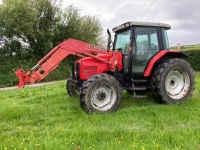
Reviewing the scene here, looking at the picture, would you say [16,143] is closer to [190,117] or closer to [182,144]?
[182,144]

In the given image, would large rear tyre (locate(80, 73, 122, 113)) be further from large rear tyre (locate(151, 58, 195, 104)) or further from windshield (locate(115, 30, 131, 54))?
windshield (locate(115, 30, 131, 54))

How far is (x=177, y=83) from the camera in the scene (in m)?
7.90

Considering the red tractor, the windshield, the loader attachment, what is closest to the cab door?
the red tractor

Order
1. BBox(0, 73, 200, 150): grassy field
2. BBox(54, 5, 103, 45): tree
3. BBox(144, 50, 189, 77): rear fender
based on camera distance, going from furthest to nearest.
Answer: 1. BBox(54, 5, 103, 45): tree
2. BBox(144, 50, 189, 77): rear fender
3. BBox(0, 73, 200, 150): grassy field

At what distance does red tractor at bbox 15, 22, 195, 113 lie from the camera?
6.83m

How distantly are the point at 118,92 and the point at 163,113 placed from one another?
47.0 inches

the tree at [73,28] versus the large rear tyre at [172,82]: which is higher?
the tree at [73,28]

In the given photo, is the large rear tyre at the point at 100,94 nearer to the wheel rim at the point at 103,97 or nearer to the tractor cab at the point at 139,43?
the wheel rim at the point at 103,97

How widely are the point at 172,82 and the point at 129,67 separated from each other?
1333mm

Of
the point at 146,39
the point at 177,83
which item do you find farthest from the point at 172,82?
the point at 146,39

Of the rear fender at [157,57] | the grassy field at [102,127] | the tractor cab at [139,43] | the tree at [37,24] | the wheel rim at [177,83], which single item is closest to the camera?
the grassy field at [102,127]

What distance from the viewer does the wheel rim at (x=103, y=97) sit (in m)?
6.70

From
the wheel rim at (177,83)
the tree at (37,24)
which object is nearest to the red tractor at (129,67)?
the wheel rim at (177,83)

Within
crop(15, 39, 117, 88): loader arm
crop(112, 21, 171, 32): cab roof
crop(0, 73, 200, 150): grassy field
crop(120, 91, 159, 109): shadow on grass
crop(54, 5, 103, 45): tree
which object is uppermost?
crop(54, 5, 103, 45): tree
